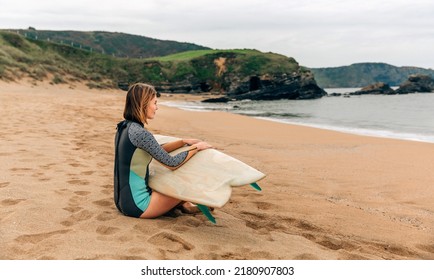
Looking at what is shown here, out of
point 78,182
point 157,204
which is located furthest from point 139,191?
point 78,182

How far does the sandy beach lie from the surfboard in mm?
385

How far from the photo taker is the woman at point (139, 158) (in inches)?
140

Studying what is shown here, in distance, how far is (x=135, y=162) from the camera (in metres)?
3.65

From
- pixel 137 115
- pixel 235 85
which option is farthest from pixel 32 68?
pixel 235 85

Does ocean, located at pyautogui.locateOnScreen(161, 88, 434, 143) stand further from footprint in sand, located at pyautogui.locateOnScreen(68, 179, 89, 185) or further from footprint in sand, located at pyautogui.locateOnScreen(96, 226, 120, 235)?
footprint in sand, located at pyautogui.locateOnScreen(96, 226, 120, 235)

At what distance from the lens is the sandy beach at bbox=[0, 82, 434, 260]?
3.23 meters

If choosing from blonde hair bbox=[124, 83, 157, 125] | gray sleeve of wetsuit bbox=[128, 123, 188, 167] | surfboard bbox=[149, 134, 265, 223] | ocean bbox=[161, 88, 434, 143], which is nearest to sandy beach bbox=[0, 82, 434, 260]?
surfboard bbox=[149, 134, 265, 223]

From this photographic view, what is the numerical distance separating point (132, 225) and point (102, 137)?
19.3 ft

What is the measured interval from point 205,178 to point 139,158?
689 mm

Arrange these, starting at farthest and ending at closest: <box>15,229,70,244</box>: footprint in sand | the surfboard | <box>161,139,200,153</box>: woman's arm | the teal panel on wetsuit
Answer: <box>161,139,200,153</box>: woman's arm, the teal panel on wetsuit, the surfboard, <box>15,229,70,244</box>: footprint in sand

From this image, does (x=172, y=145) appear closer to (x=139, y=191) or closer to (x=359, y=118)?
(x=139, y=191)

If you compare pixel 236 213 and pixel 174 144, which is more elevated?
pixel 174 144

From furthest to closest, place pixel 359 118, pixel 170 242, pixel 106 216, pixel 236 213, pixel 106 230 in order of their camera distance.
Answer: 1. pixel 359 118
2. pixel 236 213
3. pixel 106 216
4. pixel 106 230
5. pixel 170 242

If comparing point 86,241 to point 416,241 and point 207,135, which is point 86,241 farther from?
point 207,135
